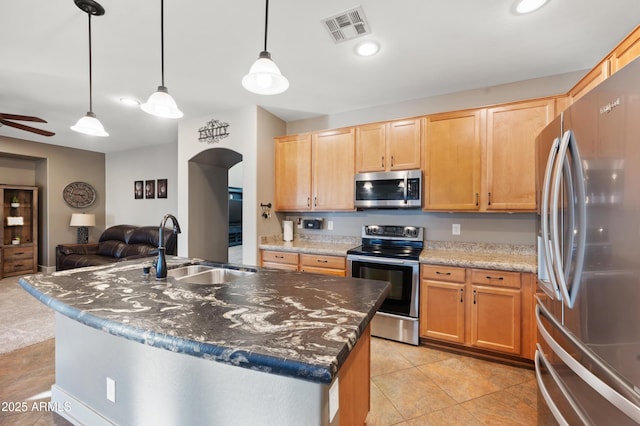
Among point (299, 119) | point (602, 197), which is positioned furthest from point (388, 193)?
point (602, 197)

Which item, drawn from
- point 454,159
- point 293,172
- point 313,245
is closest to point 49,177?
point 293,172

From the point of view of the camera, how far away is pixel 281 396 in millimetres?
965

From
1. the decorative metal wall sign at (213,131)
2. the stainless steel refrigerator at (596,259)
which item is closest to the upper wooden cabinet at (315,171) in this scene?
the decorative metal wall sign at (213,131)

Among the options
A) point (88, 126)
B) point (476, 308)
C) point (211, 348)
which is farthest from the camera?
point (476, 308)

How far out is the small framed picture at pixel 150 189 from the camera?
578 centimetres

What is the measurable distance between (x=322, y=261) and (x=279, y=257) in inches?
24.5

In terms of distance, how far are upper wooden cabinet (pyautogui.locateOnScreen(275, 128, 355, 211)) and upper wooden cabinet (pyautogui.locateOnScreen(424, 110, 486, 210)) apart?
92 centimetres

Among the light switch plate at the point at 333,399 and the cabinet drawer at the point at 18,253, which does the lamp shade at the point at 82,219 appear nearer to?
the cabinet drawer at the point at 18,253

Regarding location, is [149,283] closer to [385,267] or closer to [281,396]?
[281,396]

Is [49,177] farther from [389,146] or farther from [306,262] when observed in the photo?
[389,146]

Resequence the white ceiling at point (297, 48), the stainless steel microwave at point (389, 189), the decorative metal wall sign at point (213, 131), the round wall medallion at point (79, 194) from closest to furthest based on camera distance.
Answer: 1. the white ceiling at point (297, 48)
2. the stainless steel microwave at point (389, 189)
3. the decorative metal wall sign at point (213, 131)
4. the round wall medallion at point (79, 194)

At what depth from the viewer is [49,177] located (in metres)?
5.61

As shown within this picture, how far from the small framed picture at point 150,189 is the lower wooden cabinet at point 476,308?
565cm

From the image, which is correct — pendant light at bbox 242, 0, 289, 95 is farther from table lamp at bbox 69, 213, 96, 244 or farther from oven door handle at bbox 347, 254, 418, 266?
table lamp at bbox 69, 213, 96, 244
